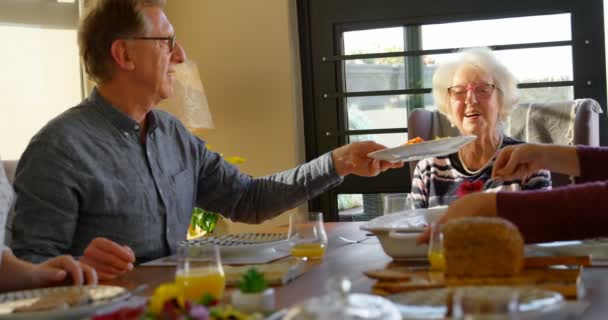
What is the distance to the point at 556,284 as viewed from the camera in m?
1.33

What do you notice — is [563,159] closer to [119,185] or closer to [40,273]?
[119,185]

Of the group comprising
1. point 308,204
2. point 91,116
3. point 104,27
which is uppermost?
point 104,27

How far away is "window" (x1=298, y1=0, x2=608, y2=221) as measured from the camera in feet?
14.1

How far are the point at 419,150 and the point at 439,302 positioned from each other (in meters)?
1.42

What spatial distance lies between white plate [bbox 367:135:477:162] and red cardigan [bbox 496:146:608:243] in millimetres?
891

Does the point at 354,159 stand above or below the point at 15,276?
above

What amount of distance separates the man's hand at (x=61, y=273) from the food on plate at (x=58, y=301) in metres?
0.20

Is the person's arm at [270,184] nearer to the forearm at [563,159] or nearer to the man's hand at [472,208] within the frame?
the forearm at [563,159]

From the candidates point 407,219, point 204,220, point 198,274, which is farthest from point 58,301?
point 204,220

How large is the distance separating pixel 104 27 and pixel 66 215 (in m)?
0.68

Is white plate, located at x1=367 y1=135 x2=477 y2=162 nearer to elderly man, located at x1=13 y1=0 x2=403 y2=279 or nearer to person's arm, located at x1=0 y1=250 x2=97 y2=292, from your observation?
elderly man, located at x1=13 y1=0 x2=403 y2=279

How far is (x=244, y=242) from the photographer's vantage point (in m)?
2.11

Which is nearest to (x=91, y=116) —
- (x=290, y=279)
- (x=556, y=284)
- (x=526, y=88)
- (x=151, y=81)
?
(x=151, y=81)

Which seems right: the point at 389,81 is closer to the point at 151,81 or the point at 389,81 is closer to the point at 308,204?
the point at 308,204
